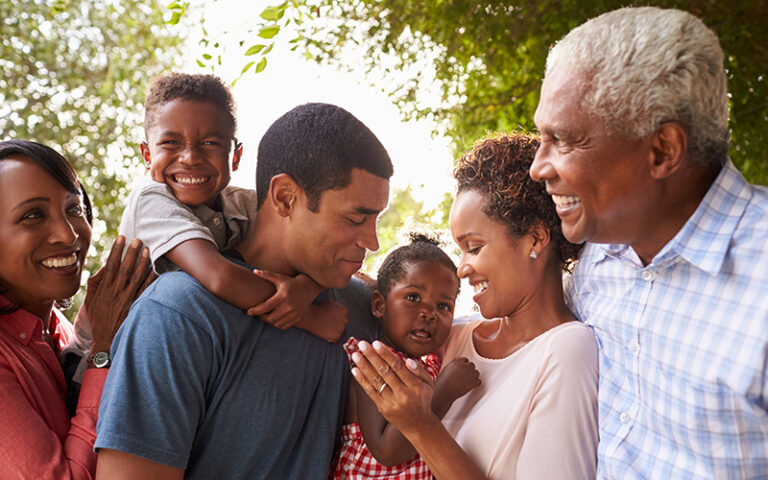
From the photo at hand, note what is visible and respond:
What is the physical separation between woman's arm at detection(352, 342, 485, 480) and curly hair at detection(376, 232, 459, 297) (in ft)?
2.47

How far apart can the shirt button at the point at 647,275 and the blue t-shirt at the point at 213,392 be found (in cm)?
110

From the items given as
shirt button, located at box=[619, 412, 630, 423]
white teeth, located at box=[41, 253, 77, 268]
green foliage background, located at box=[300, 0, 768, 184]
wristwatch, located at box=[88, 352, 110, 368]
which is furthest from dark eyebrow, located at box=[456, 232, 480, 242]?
green foliage background, located at box=[300, 0, 768, 184]

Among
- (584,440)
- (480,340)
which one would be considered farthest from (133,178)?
(584,440)

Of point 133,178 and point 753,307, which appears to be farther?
point 133,178

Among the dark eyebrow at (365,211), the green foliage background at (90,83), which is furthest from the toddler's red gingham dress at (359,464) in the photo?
the green foliage background at (90,83)

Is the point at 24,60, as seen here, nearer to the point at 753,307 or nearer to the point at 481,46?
the point at 481,46

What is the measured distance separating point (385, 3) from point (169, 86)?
1.62 meters

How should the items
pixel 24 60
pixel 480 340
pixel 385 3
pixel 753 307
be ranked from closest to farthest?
pixel 753 307 → pixel 480 340 → pixel 385 3 → pixel 24 60

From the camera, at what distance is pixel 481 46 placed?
4262 millimetres

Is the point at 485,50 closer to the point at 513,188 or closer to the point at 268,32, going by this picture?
the point at 268,32

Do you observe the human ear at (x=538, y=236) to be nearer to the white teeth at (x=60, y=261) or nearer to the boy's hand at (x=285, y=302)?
the boy's hand at (x=285, y=302)

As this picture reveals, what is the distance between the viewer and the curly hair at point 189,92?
9.60 ft

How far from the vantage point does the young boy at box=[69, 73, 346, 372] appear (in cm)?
239

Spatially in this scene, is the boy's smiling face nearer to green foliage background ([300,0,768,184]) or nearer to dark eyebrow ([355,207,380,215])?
dark eyebrow ([355,207,380,215])
